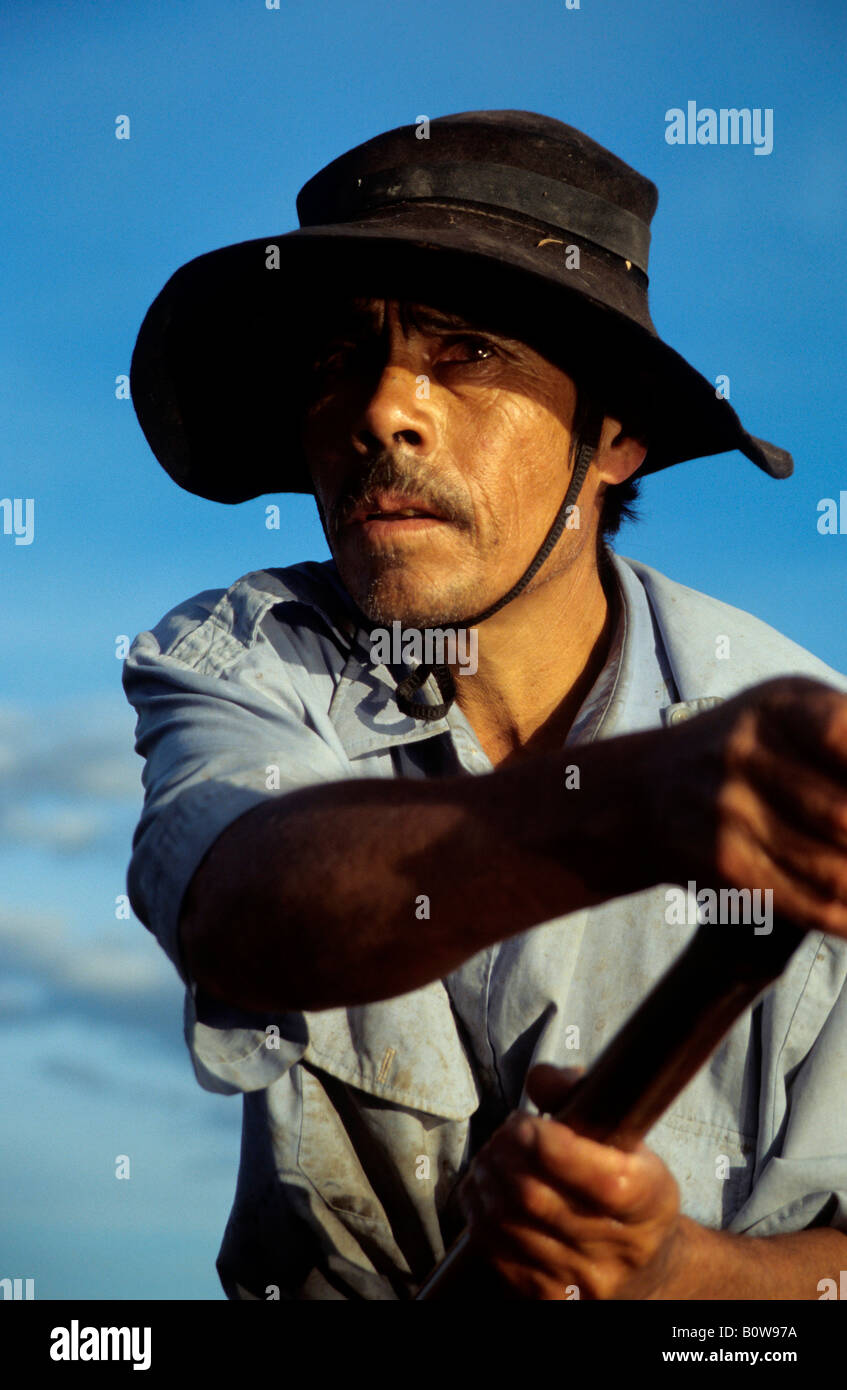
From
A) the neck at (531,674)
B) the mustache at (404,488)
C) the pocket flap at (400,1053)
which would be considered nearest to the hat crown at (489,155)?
the mustache at (404,488)

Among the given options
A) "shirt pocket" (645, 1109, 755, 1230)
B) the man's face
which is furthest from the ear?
"shirt pocket" (645, 1109, 755, 1230)

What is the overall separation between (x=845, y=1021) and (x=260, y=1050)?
1.55 m

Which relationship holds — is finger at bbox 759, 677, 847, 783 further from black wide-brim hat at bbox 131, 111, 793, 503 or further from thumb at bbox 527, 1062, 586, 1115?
black wide-brim hat at bbox 131, 111, 793, 503

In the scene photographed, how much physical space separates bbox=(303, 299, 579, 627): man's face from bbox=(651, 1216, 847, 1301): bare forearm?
1.60 meters

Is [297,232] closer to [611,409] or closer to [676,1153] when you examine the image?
[611,409]

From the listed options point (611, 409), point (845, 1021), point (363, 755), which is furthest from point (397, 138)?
point (845, 1021)

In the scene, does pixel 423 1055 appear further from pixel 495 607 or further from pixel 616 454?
pixel 616 454

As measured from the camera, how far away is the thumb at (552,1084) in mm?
2158

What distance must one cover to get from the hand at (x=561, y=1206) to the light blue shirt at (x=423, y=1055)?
3.66ft

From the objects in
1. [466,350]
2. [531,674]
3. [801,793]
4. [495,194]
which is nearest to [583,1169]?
[801,793]

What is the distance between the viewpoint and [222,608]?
3.72 m

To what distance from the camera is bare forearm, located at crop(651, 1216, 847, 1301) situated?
2734 mm

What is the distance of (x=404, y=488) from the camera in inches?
139

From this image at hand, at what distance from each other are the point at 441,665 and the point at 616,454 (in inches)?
40.0
